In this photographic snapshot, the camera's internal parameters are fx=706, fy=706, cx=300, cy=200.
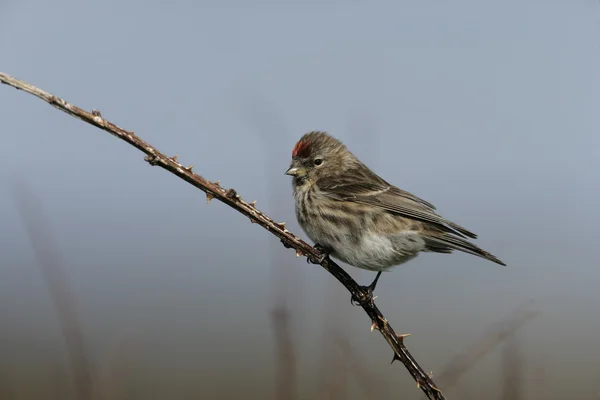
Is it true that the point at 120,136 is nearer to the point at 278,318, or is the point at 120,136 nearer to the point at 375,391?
the point at 278,318

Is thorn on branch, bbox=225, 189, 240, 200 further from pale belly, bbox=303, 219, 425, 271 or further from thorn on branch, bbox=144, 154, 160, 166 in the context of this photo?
pale belly, bbox=303, 219, 425, 271

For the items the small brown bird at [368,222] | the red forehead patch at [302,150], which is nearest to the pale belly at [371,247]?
the small brown bird at [368,222]

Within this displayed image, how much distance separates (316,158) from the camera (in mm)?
6422

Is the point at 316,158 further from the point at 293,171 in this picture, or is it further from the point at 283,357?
the point at 283,357

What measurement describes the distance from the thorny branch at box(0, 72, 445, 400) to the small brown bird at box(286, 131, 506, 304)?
117cm

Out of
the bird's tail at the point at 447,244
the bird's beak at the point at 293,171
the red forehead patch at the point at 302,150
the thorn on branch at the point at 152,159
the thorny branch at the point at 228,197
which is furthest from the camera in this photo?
the red forehead patch at the point at 302,150

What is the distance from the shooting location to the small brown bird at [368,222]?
5371 millimetres

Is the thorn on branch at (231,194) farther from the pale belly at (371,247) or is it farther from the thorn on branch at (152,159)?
the pale belly at (371,247)

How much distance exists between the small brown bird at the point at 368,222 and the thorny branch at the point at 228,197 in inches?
46.0

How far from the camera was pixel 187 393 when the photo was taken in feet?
29.8

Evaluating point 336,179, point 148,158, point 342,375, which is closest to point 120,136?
point 148,158

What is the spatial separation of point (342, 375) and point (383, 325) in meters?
0.71

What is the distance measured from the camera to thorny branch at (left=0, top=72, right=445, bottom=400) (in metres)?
3.06

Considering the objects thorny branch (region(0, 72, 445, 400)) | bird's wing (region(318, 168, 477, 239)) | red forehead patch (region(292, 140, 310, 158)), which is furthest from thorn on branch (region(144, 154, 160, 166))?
red forehead patch (region(292, 140, 310, 158))
